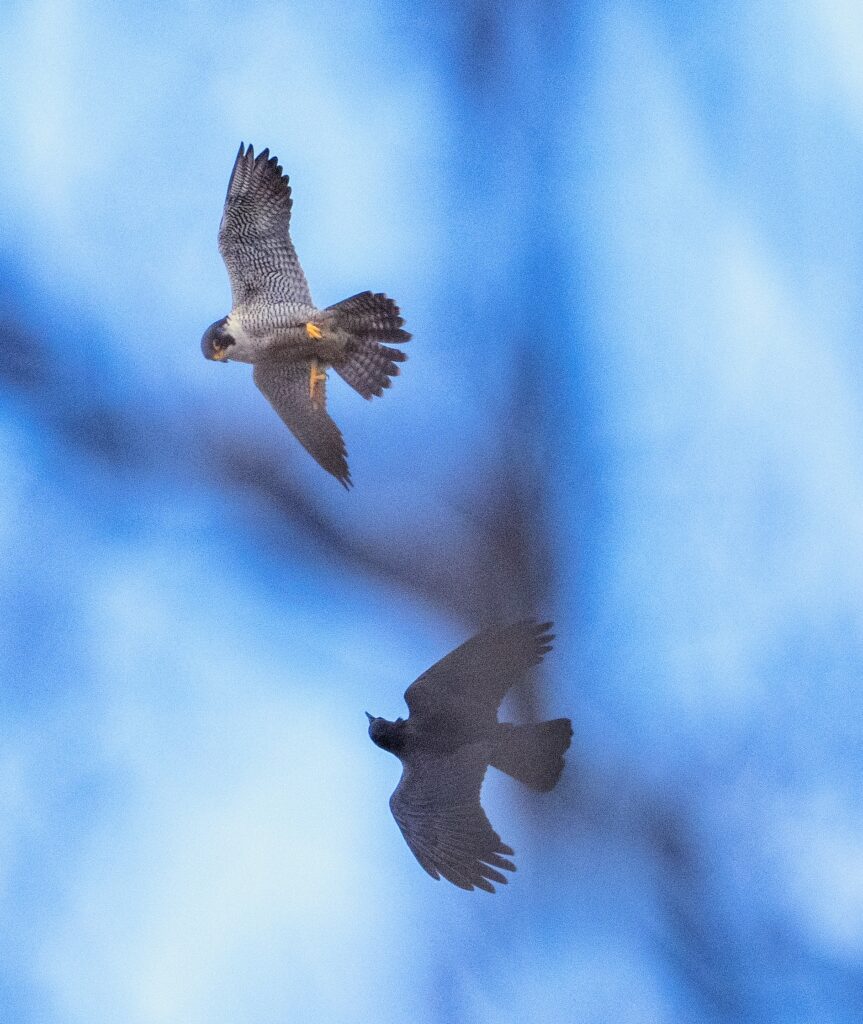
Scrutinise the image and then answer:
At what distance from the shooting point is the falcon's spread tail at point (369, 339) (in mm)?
5793

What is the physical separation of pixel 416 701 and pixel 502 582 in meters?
0.49

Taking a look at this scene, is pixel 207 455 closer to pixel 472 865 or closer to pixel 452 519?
pixel 452 519

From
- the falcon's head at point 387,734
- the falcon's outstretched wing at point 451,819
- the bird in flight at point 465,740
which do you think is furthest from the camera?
the falcon's head at point 387,734

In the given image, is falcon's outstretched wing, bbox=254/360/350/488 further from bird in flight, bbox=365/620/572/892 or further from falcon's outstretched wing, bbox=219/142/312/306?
bird in flight, bbox=365/620/572/892

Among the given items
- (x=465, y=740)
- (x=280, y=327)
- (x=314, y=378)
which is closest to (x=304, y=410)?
(x=314, y=378)

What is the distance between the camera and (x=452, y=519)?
5223mm

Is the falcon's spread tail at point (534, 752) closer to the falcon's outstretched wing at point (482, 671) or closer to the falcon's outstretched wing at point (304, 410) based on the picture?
the falcon's outstretched wing at point (482, 671)


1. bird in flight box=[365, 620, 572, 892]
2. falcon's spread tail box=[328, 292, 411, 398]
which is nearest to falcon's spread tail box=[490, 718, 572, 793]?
bird in flight box=[365, 620, 572, 892]

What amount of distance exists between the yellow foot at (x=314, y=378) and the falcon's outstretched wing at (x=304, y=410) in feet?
0.06

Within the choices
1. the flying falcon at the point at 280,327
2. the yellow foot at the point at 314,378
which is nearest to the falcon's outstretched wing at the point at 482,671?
the flying falcon at the point at 280,327

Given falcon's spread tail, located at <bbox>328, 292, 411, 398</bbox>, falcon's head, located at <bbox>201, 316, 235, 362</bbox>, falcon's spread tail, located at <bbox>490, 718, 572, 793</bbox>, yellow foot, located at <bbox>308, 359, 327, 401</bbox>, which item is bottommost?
falcon's spread tail, located at <bbox>490, 718, 572, 793</bbox>

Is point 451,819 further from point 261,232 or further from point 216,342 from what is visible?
point 261,232

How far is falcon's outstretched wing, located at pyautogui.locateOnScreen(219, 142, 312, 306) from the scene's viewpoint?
606 centimetres

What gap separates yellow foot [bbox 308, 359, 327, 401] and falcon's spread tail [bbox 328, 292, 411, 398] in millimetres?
121
